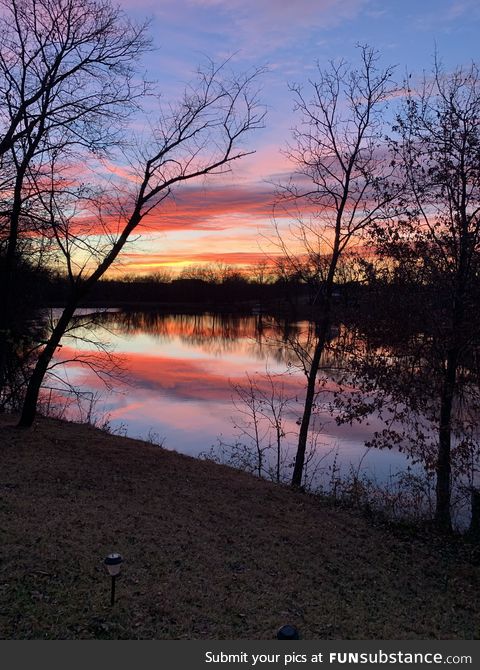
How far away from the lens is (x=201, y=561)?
20.7 feet

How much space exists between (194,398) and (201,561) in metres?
17.6

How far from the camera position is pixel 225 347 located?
4400 centimetres

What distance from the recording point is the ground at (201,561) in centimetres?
486

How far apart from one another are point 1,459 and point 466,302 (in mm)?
8016

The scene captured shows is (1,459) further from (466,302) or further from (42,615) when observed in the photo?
(466,302)

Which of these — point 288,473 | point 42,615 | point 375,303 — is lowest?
point 288,473

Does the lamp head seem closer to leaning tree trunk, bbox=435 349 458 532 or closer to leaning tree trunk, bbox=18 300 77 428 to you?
leaning tree trunk, bbox=435 349 458 532

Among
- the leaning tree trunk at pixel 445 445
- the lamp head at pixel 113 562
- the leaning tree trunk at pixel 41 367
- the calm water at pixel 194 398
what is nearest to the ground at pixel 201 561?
the lamp head at pixel 113 562

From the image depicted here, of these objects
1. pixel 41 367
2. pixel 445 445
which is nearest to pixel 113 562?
pixel 445 445

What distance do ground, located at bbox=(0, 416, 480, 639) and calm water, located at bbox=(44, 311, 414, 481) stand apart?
12.1ft

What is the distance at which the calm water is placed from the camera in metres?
15.5

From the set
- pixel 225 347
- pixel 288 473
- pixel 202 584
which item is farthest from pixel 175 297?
pixel 202 584

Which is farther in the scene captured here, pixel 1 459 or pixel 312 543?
pixel 1 459

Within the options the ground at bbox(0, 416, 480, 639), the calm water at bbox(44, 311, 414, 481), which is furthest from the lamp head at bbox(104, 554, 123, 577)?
the calm water at bbox(44, 311, 414, 481)
